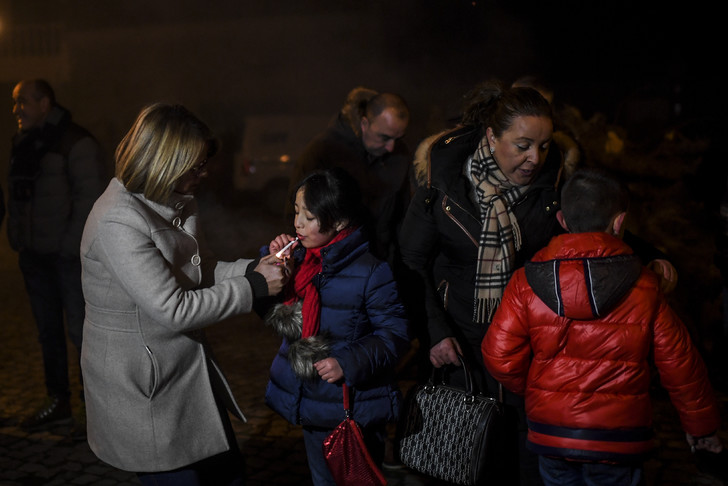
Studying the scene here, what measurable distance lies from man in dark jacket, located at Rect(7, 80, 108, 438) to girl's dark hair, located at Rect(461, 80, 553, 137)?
2724 mm

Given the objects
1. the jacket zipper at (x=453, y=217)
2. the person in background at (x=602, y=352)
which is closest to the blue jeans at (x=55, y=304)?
the jacket zipper at (x=453, y=217)

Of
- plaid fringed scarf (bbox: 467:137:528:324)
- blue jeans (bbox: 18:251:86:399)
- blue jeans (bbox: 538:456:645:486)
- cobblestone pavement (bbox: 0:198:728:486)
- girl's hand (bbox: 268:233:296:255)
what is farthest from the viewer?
blue jeans (bbox: 18:251:86:399)

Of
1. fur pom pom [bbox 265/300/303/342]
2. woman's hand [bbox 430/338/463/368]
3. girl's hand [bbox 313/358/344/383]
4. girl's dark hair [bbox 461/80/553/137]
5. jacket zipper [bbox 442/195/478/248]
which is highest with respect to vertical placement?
girl's dark hair [bbox 461/80/553/137]

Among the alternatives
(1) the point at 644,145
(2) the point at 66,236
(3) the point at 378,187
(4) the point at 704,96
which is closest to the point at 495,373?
(3) the point at 378,187

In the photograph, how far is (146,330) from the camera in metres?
2.64

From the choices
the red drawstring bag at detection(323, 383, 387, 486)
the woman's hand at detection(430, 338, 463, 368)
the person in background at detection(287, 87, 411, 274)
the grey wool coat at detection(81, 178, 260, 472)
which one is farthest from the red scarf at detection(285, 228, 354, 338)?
the person in background at detection(287, 87, 411, 274)

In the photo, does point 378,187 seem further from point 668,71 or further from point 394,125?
point 668,71

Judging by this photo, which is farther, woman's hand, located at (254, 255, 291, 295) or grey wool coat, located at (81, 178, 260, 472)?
woman's hand, located at (254, 255, 291, 295)

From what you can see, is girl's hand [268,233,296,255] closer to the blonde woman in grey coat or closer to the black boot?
the blonde woman in grey coat

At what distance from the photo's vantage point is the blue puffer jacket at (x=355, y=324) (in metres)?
2.84

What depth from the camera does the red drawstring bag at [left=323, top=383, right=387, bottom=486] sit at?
2783 mm

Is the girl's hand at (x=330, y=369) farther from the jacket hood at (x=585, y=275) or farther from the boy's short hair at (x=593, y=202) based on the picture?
the boy's short hair at (x=593, y=202)

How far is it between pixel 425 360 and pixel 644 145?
3.71m

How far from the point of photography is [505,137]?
→ 2.97m
